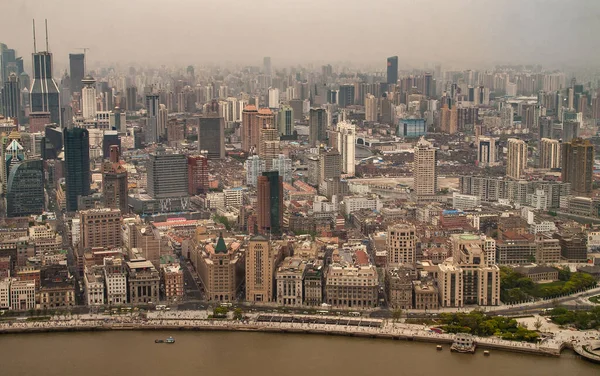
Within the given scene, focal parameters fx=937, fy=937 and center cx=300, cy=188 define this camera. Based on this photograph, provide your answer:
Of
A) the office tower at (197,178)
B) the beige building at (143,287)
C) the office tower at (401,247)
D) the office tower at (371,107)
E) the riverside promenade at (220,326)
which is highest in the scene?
the office tower at (371,107)

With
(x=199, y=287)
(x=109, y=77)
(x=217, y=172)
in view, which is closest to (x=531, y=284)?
(x=199, y=287)

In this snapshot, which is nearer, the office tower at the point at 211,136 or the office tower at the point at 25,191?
the office tower at the point at 25,191

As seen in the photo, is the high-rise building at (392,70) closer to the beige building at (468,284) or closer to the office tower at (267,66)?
the office tower at (267,66)

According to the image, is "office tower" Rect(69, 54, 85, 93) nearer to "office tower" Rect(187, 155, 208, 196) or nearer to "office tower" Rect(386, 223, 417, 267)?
"office tower" Rect(187, 155, 208, 196)

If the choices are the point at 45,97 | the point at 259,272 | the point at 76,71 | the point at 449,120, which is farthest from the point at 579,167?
the point at 45,97

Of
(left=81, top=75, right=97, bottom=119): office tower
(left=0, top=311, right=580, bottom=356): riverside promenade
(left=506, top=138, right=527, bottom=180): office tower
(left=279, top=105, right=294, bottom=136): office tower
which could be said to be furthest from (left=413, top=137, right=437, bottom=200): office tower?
(left=81, top=75, right=97, bottom=119): office tower

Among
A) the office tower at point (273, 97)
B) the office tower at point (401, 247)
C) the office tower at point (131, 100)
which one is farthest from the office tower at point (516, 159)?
the office tower at point (131, 100)

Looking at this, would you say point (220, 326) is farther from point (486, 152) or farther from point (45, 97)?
point (45, 97)
